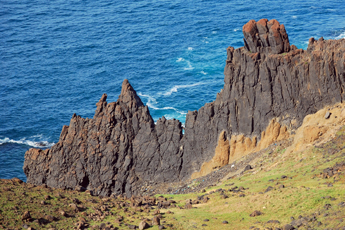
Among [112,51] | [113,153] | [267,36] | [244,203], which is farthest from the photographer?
[112,51]

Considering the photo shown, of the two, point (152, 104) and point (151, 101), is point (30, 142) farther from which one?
point (151, 101)

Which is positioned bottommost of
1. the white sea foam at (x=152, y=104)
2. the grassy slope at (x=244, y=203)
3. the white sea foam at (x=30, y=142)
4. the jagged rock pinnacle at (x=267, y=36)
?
the grassy slope at (x=244, y=203)

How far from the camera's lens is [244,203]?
4691 centimetres

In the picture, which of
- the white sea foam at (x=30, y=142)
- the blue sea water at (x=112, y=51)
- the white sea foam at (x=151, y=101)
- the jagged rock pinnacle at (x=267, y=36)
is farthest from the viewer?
the white sea foam at (x=151, y=101)

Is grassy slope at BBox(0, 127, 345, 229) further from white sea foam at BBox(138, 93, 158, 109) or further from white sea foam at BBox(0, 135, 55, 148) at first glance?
white sea foam at BBox(138, 93, 158, 109)

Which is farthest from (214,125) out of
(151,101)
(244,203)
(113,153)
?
(151,101)

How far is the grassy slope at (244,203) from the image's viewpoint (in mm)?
41688

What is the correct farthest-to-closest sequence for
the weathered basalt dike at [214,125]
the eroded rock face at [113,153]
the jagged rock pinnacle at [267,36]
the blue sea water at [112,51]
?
the blue sea water at [112,51] < the eroded rock face at [113,153] < the jagged rock pinnacle at [267,36] < the weathered basalt dike at [214,125]

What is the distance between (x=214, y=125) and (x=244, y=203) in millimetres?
21880

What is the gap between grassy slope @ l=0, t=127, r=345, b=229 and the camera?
1641 inches

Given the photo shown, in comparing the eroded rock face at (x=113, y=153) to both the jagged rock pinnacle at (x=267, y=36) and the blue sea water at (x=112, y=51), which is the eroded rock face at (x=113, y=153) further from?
the blue sea water at (x=112, y=51)

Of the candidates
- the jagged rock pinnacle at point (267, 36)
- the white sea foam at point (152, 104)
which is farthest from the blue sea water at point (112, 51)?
the jagged rock pinnacle at point (267, 36)

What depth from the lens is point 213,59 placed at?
406 ft

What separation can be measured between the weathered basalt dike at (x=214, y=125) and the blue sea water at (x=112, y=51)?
22573 mm
